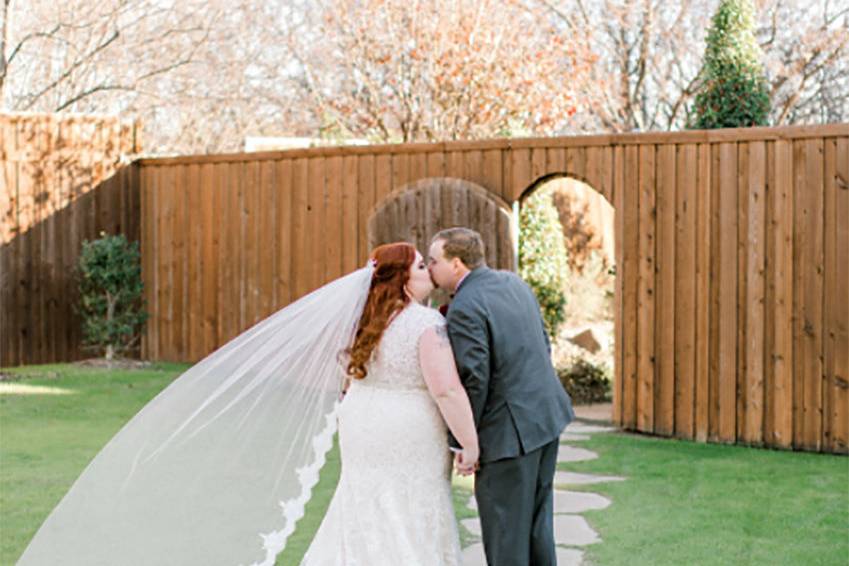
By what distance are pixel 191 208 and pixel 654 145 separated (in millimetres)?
6270

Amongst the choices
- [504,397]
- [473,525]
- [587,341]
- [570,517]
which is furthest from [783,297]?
[587,341]

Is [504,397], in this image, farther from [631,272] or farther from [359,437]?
[631,272]

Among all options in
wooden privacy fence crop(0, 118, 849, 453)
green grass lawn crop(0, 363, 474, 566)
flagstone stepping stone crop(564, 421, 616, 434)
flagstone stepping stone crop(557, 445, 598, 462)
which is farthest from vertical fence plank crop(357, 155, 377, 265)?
flagstone stepping stone crop(557, 445, 598, 462)

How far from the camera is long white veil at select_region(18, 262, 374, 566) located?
17.9 feet

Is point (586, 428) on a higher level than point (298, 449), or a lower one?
lower

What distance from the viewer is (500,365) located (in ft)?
16.8

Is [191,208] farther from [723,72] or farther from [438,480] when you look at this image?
[438,480]

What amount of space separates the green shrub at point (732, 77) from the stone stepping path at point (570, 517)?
320cm

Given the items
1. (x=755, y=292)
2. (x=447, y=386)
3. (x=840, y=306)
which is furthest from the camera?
(x=755, y=292)

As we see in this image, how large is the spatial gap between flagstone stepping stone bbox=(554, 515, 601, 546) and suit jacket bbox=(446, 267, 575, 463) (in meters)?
1.80

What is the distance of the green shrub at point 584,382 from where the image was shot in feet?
40.6

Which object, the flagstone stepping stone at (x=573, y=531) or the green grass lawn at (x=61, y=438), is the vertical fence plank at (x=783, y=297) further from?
the flagstone stepping stone at (x=573, y=531)

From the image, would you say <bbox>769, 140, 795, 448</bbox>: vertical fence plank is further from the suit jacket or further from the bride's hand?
the bride's hand

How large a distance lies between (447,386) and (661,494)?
352cm
